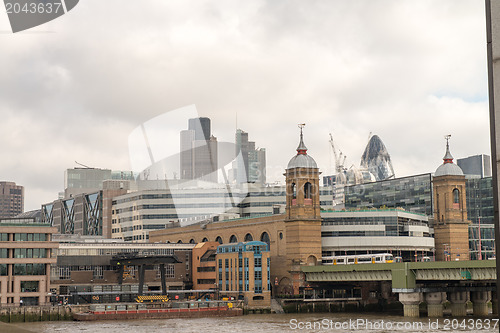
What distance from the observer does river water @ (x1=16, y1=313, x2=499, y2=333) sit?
94.4 meters

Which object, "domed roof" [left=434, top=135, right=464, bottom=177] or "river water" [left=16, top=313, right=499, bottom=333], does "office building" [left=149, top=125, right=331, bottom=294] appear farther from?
"domed roof" [left=434, top=135, right=464, bottom=177]

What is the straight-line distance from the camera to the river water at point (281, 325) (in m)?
94.4

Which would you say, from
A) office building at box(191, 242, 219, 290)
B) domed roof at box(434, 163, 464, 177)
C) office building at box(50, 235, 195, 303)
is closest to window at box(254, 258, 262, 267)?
office building at box(191, 242, 219, 290)

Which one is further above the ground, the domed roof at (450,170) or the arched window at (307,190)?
the domed roof at (450,170)

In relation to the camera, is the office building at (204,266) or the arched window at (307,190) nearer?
the arched window at (307,190)

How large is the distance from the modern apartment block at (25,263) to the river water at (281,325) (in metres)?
15.7

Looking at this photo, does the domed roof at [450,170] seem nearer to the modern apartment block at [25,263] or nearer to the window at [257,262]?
the window at [257,262]

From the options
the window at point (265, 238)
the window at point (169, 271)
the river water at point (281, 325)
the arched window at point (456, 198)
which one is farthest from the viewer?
the arched window at point (456, 198)

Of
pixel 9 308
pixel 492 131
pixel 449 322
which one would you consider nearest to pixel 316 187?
pixel 449 322

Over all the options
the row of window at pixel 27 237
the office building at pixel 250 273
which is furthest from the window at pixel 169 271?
the row of window at pixel 27 237

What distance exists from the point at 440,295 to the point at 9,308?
68.3 m

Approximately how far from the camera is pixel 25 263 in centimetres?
12438

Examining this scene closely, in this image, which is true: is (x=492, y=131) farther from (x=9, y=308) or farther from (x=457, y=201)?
(x=457, y=201)

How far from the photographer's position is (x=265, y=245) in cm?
13862
